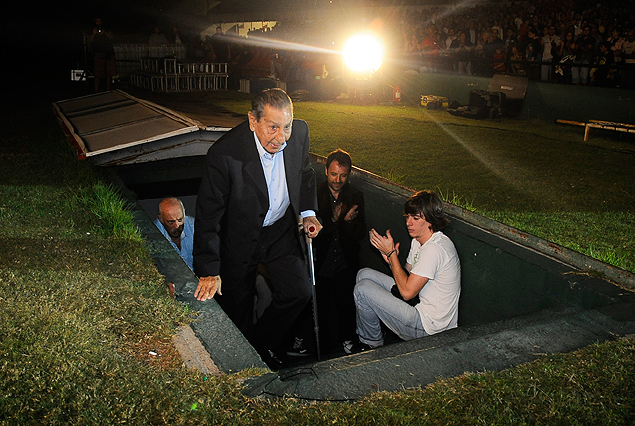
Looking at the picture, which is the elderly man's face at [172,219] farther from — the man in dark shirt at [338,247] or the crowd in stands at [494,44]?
the crowd in stands at [494,44]

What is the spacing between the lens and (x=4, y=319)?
280 cm

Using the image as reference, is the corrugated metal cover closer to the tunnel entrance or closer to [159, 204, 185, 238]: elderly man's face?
[159, 204, 185, 238]: elderly man's face

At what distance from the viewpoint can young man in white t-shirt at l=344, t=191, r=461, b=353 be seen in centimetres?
395

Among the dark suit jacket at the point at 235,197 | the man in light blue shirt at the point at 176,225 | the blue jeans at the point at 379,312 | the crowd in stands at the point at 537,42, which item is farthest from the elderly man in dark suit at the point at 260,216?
the crowd in stands at the point at 537,42

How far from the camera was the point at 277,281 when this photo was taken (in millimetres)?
4316

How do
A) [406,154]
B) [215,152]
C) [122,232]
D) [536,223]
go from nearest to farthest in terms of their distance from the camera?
[215,152], [122,232], [536,223], [406,154]

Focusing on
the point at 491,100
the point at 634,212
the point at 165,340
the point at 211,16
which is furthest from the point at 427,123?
the point at 211,16

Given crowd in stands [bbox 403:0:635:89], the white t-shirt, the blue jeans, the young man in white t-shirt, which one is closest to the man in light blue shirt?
the blue jeans

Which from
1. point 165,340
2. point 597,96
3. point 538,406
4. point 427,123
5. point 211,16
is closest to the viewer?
point 538,406

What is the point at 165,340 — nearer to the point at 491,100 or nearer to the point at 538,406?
the point at 538,406

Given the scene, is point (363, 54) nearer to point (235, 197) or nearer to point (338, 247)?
point (338, 247)

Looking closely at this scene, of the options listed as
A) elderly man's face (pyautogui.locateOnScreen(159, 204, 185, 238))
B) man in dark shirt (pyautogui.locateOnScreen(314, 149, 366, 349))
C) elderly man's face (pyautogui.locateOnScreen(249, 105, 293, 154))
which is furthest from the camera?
man in dark shirt (pyautogui.locateOnScreen(314, 149, 366, 349))

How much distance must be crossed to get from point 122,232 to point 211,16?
33.8m

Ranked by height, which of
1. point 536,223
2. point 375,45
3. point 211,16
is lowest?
point 536,223
